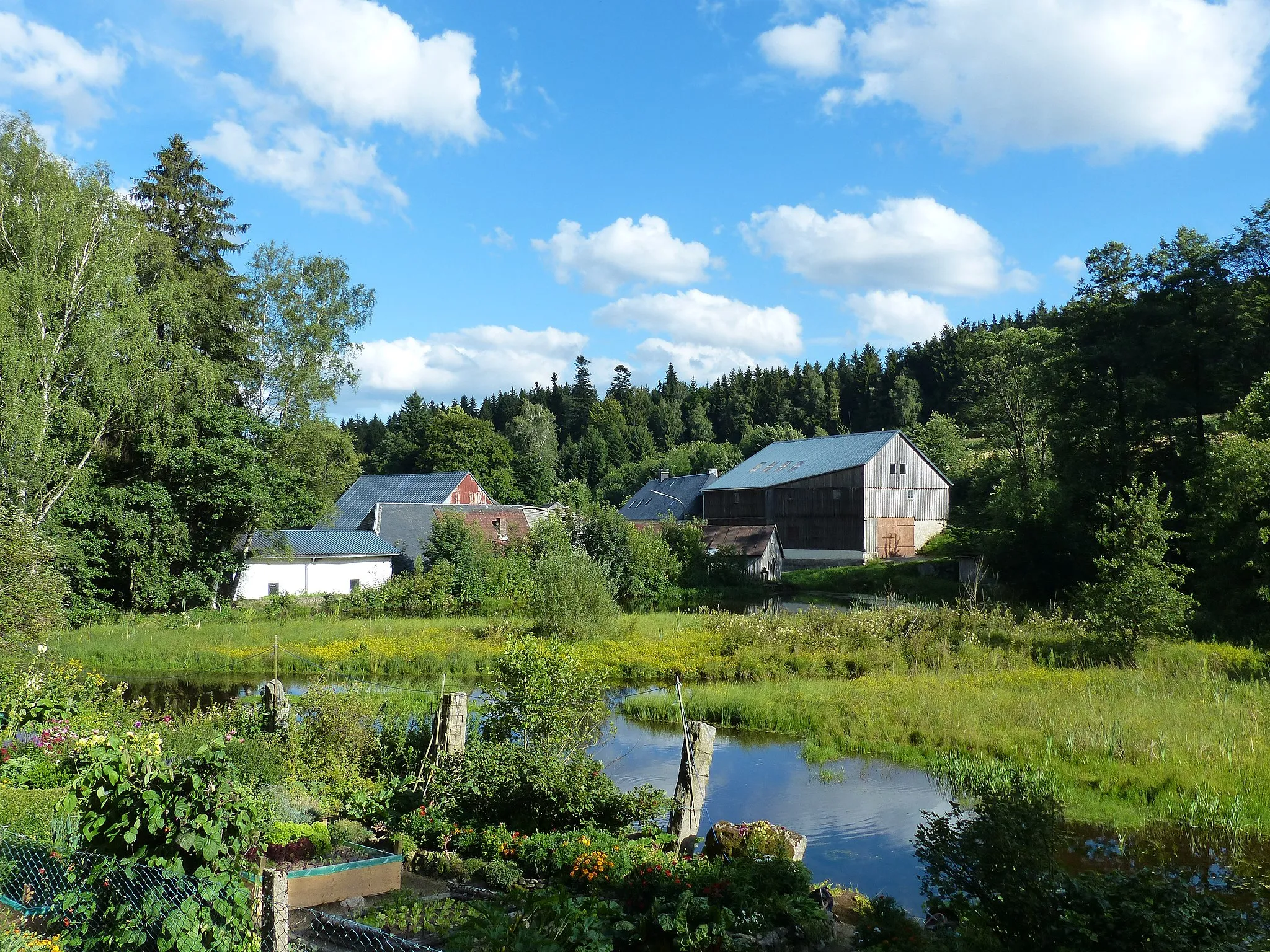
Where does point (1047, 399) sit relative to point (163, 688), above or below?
above

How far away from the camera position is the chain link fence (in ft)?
16.7

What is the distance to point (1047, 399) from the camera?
4106 cm

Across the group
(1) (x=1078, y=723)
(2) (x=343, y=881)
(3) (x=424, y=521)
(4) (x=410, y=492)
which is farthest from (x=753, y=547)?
(2) (x=343, y=881)

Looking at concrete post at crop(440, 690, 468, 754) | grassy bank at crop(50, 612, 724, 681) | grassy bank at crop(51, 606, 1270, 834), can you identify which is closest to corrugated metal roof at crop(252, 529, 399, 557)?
grassy bank at crop(51, 606, 1270, 834)

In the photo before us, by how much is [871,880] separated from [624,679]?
13318 mm

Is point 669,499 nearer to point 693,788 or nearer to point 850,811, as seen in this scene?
point 850,811

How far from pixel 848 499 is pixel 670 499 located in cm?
1592

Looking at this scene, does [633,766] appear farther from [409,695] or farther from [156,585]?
[156,585]

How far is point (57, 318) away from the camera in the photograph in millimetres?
26672

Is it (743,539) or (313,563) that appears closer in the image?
(313,563)

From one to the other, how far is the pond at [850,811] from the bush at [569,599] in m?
7.61

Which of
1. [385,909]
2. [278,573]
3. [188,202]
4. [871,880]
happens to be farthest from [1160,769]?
[188,202]

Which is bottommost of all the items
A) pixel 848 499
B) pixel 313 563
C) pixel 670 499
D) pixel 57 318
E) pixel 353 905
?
pixel 353 905

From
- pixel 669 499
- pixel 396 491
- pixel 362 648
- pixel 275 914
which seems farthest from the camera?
pixel 669 499
